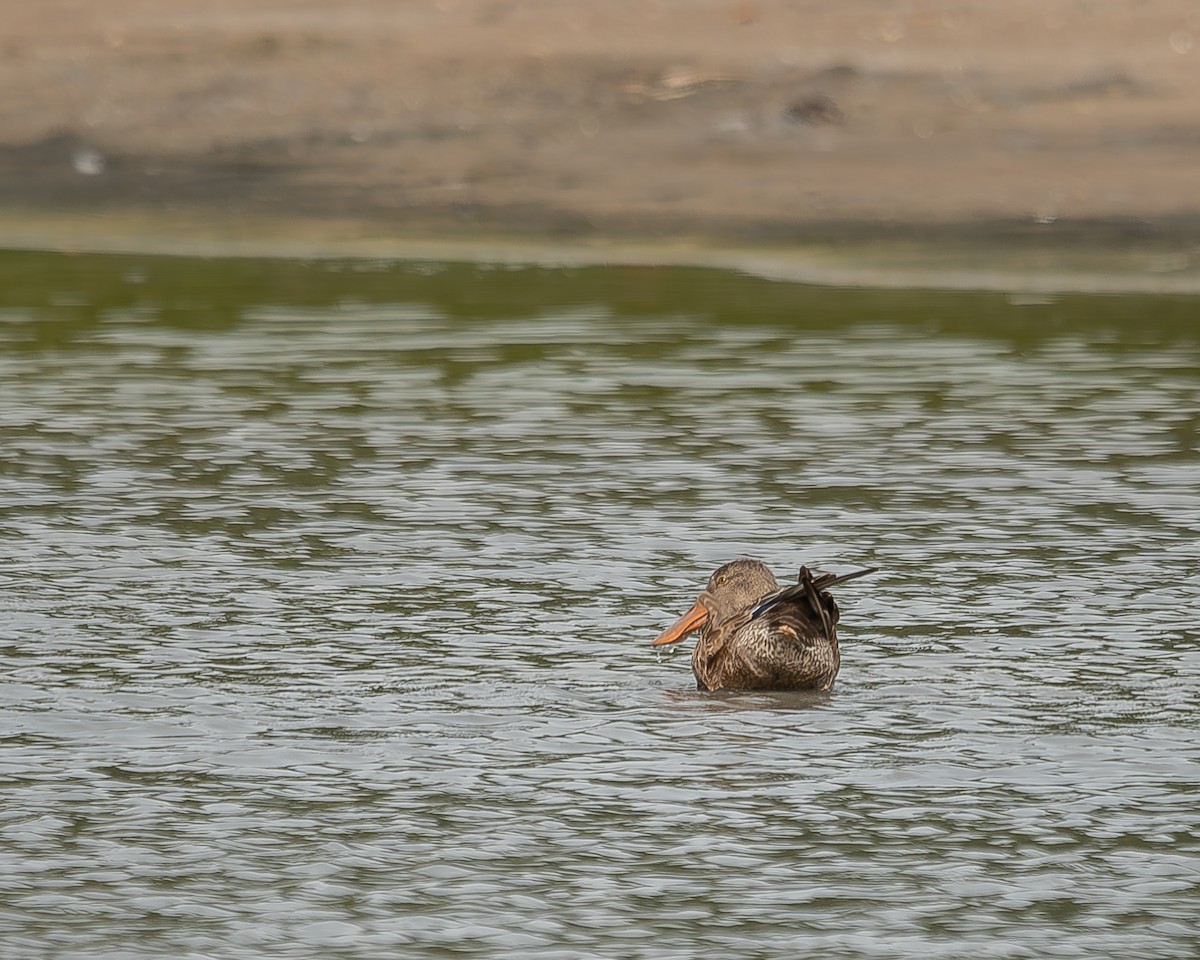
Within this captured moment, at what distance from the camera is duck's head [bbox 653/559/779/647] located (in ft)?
28.5

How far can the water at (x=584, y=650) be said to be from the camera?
6.29 meters

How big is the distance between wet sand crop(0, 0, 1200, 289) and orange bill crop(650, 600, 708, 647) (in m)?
12.0

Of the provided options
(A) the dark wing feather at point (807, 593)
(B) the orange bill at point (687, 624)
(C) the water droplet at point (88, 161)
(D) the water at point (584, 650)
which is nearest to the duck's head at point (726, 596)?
(B) the orange bill at point (687, 624)

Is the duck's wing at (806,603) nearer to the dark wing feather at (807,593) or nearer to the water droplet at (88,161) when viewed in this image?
the dark wing feather at (807,593)

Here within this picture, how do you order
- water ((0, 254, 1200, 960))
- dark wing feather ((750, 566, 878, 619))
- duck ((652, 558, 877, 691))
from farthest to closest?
duck ((652, 558, 877, 691)), dark wing feather ((750, 566, 878, 619)), water ((0, 254, 1200, 960))

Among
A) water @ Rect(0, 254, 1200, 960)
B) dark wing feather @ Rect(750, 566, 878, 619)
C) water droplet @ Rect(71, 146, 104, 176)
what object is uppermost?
water droplet @ Rect(71, 146, 104, 176)

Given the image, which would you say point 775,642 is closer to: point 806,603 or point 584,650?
point 806,603

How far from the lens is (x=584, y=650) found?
8906 millimetres

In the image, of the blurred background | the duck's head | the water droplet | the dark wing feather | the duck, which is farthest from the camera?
the water droplet

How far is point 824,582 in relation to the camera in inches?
316

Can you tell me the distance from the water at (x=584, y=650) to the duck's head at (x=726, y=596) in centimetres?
17

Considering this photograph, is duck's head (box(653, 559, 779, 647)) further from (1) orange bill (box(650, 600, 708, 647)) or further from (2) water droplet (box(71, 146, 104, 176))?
(2) water droplet (box(71, 146, 104, 176))

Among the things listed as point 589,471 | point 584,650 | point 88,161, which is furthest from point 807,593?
point 88,161

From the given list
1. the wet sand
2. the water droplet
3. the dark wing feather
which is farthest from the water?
the water droplet
